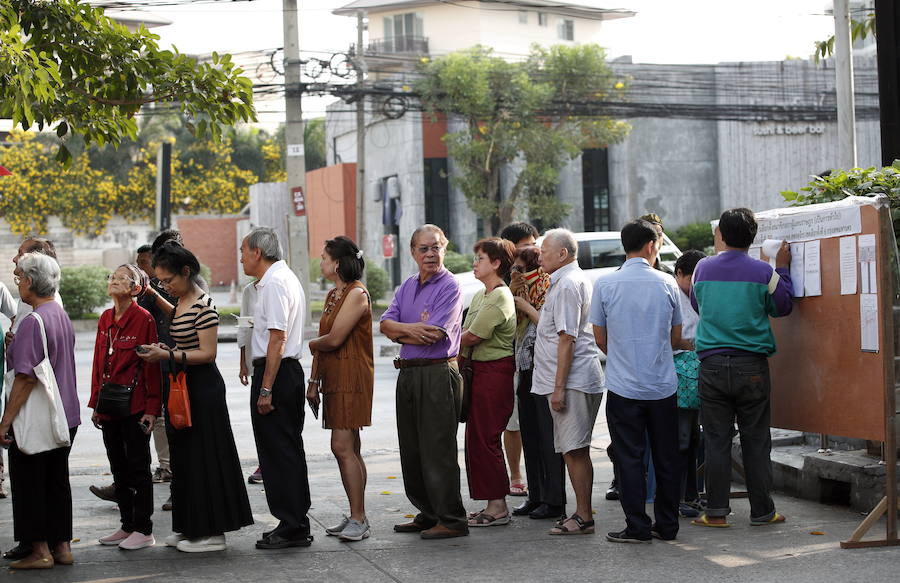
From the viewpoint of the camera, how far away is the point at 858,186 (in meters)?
7.18

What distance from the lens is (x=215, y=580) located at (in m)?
5.95

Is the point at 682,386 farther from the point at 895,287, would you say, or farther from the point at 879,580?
the point at 879,580

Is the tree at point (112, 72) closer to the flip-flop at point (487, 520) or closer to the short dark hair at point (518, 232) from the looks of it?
the short dark hair at point (518, 232)

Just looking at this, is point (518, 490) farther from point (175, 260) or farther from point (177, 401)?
point (175, 260)

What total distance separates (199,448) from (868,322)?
12.7ft

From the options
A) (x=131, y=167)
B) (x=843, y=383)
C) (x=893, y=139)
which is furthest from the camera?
(x=131, y=167)

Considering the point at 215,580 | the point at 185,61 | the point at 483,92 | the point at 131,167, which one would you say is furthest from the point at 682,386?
the point at 131,167

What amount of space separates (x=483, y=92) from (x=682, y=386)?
1077 inches

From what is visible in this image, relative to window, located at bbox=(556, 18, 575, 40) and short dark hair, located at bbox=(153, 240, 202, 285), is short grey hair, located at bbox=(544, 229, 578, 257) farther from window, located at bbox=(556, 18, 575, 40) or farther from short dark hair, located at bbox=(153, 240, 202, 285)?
window, located at bbox=(556, 18, 575, 40)

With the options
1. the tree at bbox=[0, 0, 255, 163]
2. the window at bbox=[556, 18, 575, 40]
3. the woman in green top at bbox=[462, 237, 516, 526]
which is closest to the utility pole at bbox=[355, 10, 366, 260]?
the tree at bbox=[0, 0, 255, 163]

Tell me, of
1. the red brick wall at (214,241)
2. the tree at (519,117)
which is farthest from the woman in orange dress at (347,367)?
the red brick wall at (214,241)

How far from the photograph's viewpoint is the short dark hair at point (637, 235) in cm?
674

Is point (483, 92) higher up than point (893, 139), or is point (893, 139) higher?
point (483, 92)

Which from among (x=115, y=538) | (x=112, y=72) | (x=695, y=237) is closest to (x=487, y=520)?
(x=115, y=538)
